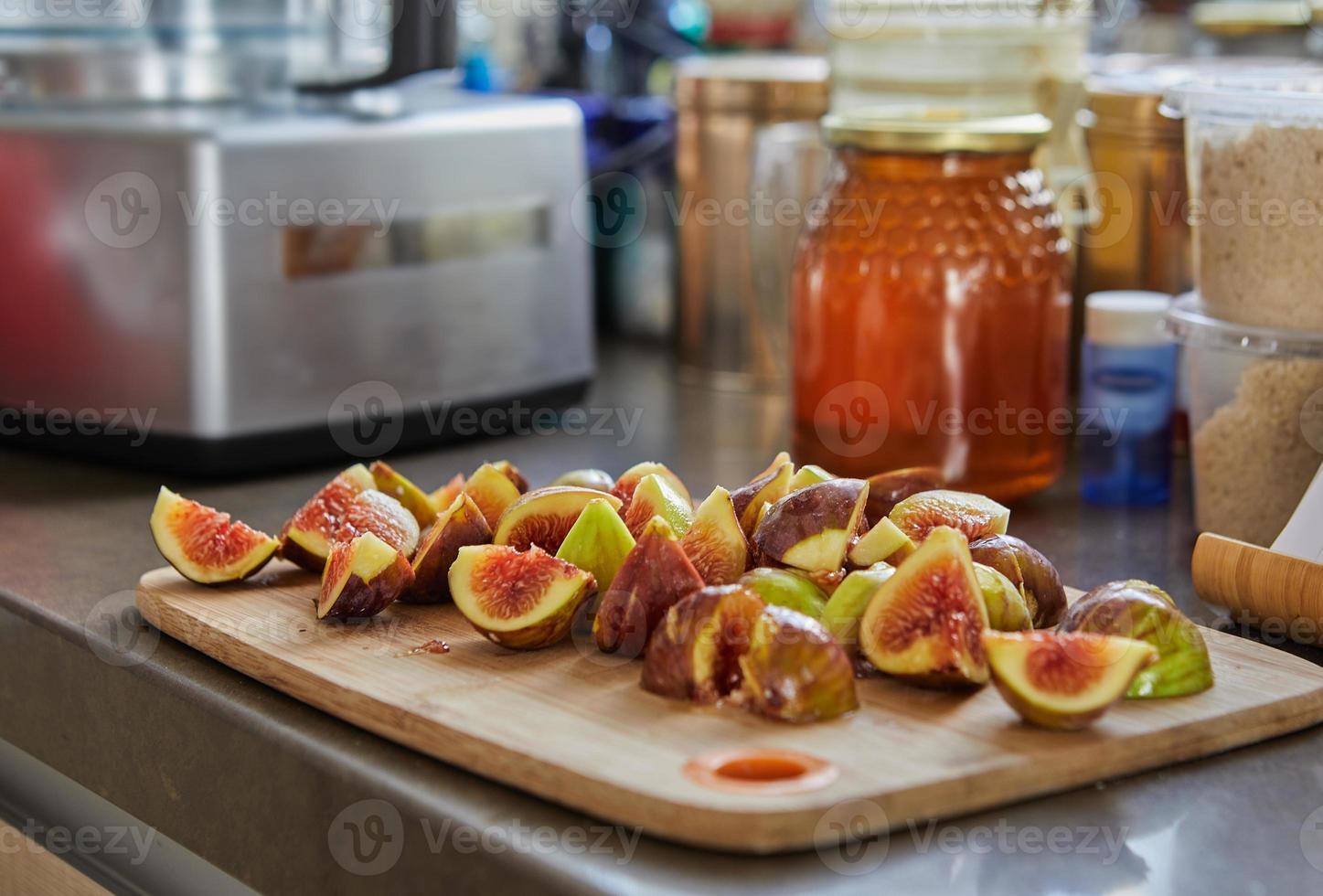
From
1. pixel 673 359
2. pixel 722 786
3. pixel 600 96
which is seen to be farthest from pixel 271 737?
pixel 600 96

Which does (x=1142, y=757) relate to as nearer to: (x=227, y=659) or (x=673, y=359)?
(x=227, y=659)

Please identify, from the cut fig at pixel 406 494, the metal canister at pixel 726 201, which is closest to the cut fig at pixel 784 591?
the cut fig at pixel 406 494

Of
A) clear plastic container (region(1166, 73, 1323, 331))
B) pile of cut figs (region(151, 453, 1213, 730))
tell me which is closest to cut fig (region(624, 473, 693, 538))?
pile of cut figs (region(151, 453, 1213, 730))

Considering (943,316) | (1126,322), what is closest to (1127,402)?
(1126,322)

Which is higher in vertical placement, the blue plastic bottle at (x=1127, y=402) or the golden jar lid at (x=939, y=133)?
the golden jar lid at (x=939, y=133)

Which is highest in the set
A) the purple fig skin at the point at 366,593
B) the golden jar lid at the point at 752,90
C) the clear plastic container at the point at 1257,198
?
the golden jar lid at the point at 752,90

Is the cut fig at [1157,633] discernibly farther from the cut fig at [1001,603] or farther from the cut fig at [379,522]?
the cut fig at [379,522]
